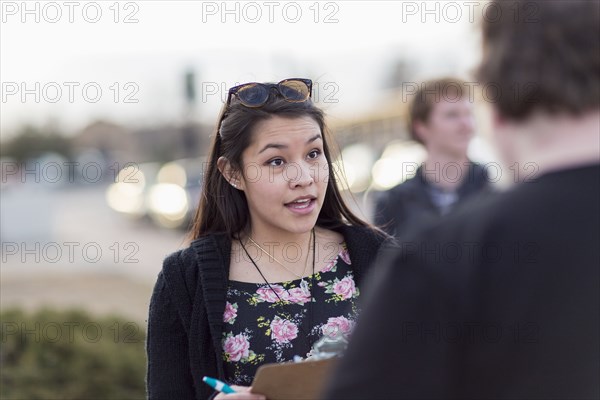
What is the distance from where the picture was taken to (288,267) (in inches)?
112

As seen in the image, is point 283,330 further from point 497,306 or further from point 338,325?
point 497,306

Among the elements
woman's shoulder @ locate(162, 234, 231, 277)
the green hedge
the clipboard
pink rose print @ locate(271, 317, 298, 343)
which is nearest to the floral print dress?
pink rose print @ locate(271, 317, 298, 343)

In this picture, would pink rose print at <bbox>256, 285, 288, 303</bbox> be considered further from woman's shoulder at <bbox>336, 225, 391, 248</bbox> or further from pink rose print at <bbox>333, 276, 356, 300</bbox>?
woman's shoulder at <bbox>336, 225, 391, 248</bbox>

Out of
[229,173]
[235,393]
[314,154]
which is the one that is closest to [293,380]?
[235,393]

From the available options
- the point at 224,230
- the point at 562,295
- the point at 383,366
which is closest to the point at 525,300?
the point at 562,295

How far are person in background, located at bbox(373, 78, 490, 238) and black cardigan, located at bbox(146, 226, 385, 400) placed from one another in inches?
Answer: 76.9

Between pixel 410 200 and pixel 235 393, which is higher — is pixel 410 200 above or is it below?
above

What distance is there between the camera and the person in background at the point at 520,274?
51.7 inches

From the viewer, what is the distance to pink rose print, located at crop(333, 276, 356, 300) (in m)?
2.78

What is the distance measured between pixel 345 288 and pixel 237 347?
1.41 feet

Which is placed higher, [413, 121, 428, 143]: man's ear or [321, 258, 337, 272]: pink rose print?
→ [413, 121, 428, 143]: man's ear

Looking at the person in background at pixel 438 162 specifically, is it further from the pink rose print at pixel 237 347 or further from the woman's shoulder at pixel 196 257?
the pink rose print at pixel 237 347

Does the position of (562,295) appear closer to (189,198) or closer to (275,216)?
(275,216)

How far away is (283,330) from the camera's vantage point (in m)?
2.67
